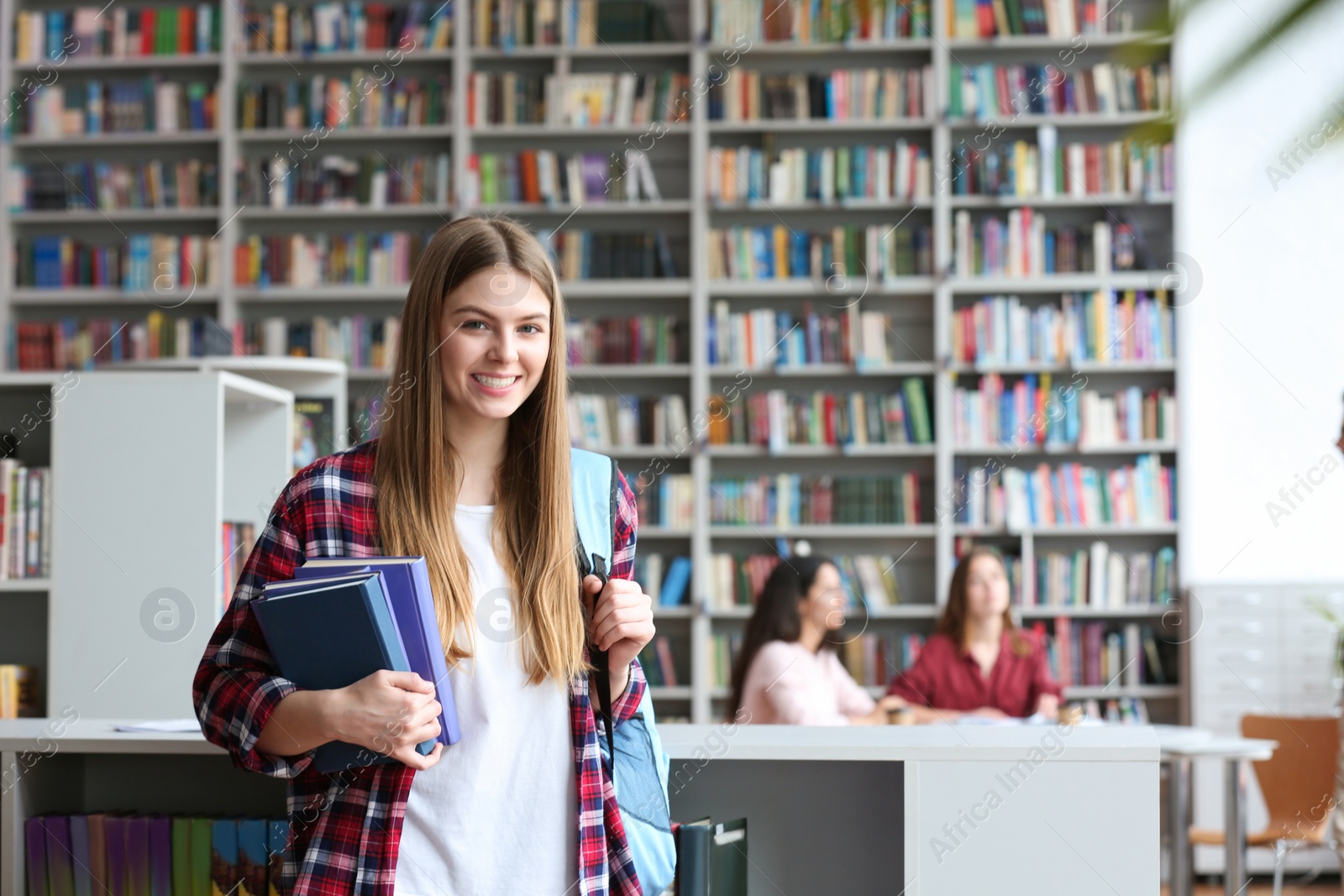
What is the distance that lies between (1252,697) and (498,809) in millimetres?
4327

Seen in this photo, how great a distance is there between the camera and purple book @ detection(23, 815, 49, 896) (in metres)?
1.77

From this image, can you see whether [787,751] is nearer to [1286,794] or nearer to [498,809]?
[498,809]

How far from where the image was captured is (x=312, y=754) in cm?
121

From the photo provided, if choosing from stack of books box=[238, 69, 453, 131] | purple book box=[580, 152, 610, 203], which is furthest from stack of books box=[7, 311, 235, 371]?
purple book box=[580, 152, 610, 203]

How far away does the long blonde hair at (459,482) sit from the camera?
4.13ft

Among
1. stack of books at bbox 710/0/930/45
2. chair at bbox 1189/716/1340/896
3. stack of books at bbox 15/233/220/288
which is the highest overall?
stack of books at bbox 710/0/930/45

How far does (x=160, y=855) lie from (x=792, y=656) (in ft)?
7.05

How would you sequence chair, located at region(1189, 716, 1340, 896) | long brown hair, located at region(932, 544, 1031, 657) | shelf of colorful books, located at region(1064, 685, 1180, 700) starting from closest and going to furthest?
chair, located at region(1189, 716, 1340, 896) → long brown hair, located at region(932, 544, 1031, 657) → shelf of colorful books, located at region(1064, 685, 1180, 700)

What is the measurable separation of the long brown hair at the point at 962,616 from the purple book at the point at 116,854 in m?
2.77

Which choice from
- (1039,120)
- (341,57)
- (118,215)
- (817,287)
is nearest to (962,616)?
(817,287)

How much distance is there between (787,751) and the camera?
1.66m

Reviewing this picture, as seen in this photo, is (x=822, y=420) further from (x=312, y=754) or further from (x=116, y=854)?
(x=312, y=754)

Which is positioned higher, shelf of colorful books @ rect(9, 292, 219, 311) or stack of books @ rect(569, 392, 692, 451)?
shelf of colorful books @ rect(9, 292, 219, 311)

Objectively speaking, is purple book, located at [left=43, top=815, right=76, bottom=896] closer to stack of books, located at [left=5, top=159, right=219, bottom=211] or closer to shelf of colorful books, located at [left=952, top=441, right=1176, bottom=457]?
shelf of colorful books, located at [left=952, top=441, right=1176, bottom=457]
